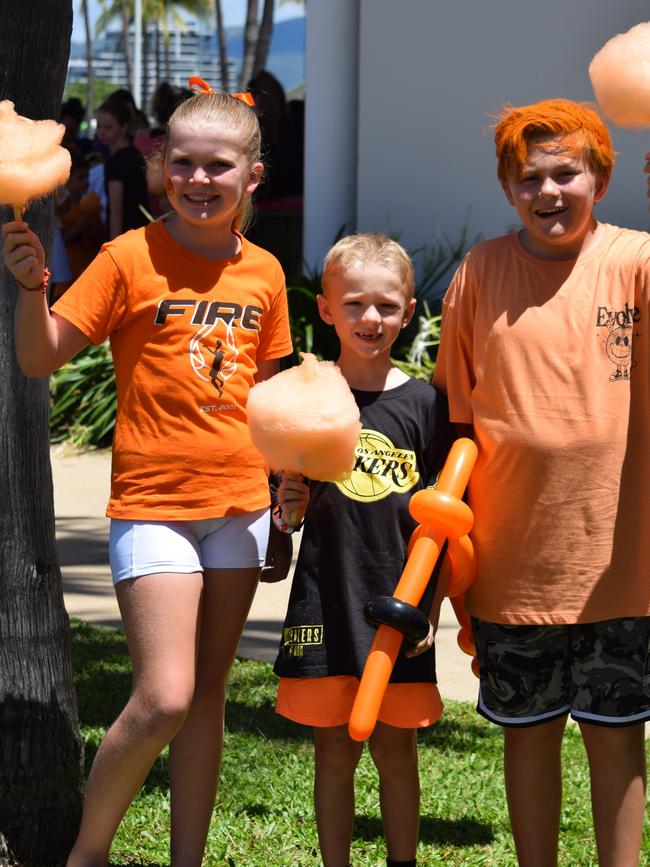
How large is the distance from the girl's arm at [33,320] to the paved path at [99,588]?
2.68 meters

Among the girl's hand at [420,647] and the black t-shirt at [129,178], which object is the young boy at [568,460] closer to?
the girl's hand at [420,647]

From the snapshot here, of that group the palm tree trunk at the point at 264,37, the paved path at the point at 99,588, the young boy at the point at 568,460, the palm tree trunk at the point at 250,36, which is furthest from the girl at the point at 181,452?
the palm tree trunk at the point at 250,36

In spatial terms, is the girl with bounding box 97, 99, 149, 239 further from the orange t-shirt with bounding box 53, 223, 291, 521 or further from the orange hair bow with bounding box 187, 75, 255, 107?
the orange t-shirt with bounding box 53, 223, 291, 521

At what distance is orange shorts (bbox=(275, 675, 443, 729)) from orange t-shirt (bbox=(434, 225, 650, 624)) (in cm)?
29

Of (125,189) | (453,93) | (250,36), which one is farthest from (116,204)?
(250,36)

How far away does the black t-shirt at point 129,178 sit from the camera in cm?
990

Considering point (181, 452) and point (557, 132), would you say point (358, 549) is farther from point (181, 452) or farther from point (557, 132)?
point (557, 132)

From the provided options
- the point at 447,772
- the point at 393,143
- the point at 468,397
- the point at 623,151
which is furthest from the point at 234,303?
the point at 393,143

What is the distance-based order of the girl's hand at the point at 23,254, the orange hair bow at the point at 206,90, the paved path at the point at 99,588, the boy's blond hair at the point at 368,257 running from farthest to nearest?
the paved path at the point at 99,588 → the orange hair bow at the point at 206,90 → the boy's blond hair at the point at 368,257 → the girl's hand at the point at 23,254

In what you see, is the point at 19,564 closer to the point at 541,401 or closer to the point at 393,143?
the point at 541,401

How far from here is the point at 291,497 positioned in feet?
10.0

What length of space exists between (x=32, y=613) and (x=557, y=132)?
71.2 inches

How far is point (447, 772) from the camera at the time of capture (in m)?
4.28

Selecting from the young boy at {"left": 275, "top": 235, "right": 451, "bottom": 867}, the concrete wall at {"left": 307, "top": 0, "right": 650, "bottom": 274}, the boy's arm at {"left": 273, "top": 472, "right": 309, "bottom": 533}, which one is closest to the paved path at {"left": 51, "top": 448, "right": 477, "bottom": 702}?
the young boy at {"left": 275, "top": 235, "right": 451, "bottom": 867}
